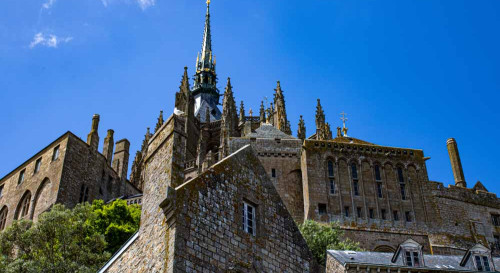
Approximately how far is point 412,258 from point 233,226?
15.4m

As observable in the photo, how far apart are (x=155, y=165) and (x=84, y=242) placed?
12.9m

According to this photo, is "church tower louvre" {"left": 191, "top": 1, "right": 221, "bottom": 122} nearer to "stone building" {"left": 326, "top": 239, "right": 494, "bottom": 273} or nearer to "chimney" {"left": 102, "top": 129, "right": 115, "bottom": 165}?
"chimney" {"left": 102, "top": 129, "right": 115, "bottom": 165}

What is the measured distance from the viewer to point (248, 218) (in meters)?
11.1

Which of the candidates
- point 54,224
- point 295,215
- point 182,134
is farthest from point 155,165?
point 295,215

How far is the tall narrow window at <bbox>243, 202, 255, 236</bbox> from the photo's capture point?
1091 centimetres

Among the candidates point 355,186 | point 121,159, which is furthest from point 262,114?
point 355,186

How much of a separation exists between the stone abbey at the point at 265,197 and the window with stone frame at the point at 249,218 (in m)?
0.03

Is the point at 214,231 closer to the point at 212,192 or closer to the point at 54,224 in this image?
the point at 212,192

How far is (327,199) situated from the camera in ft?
121

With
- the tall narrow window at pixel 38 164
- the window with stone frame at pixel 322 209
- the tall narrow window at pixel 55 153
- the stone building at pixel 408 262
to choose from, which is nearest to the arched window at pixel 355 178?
the window with stone frame at pixel 322 209

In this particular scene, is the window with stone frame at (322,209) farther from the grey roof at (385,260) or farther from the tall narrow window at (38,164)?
the tall narrow window at (38,164)

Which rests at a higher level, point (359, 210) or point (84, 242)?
point (359, 210)

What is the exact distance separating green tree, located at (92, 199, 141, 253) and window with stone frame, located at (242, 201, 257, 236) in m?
19.2

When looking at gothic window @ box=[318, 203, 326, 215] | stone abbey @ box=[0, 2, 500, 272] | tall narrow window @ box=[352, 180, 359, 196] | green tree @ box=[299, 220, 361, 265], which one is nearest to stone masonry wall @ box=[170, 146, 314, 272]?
stone abbey @ box=[0, 2, 500, 272]
